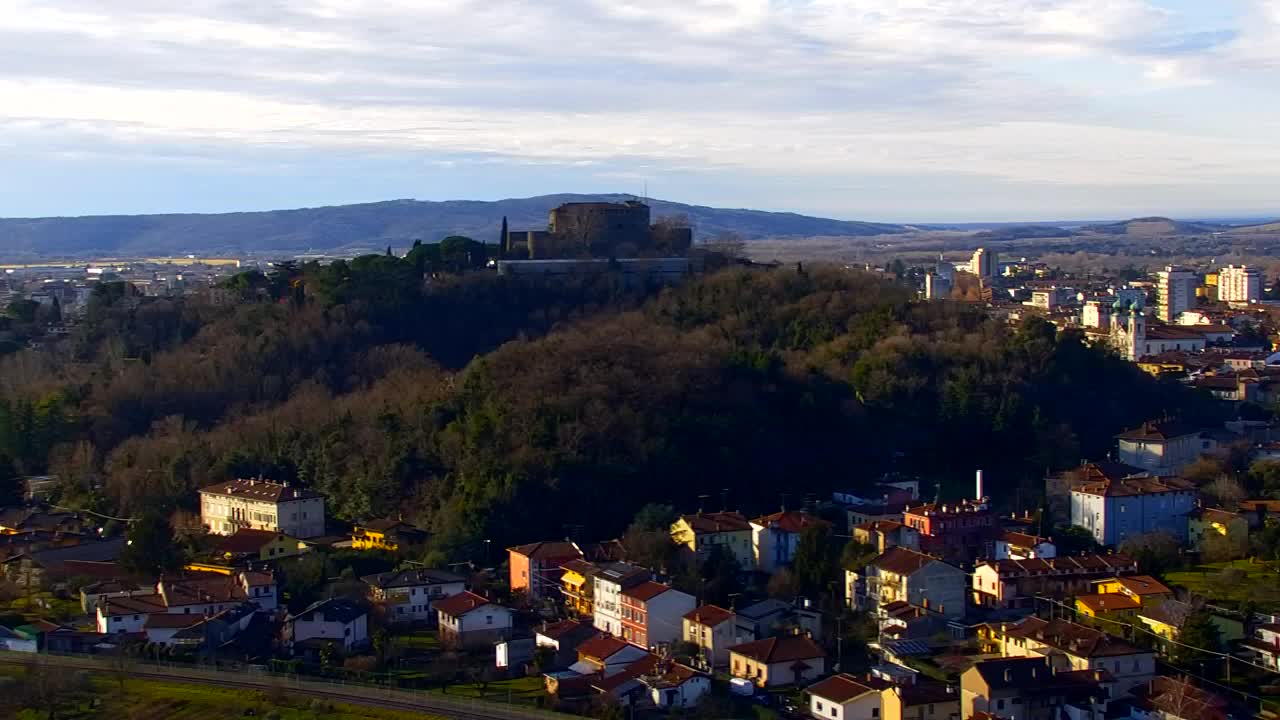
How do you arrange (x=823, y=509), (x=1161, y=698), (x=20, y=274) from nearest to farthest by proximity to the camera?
(x=1161, y=698) < (x=823, y=509) < (x=20, y=274)

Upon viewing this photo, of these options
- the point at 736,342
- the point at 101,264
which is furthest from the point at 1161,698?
the point at 101,264

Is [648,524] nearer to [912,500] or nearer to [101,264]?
[912,500]

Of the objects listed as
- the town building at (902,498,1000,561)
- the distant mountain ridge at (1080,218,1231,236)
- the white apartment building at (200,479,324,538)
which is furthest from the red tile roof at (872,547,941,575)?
the distant mountain ridge at (1080,218,1231,236)

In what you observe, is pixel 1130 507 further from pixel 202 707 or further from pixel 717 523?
pixel 202 707

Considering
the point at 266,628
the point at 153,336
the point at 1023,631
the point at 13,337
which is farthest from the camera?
the point at 13,337

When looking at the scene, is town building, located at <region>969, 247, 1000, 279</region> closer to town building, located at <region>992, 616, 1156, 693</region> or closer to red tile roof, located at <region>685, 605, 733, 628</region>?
red tile roof, located at <region>685, 605, 733, 628</region>
